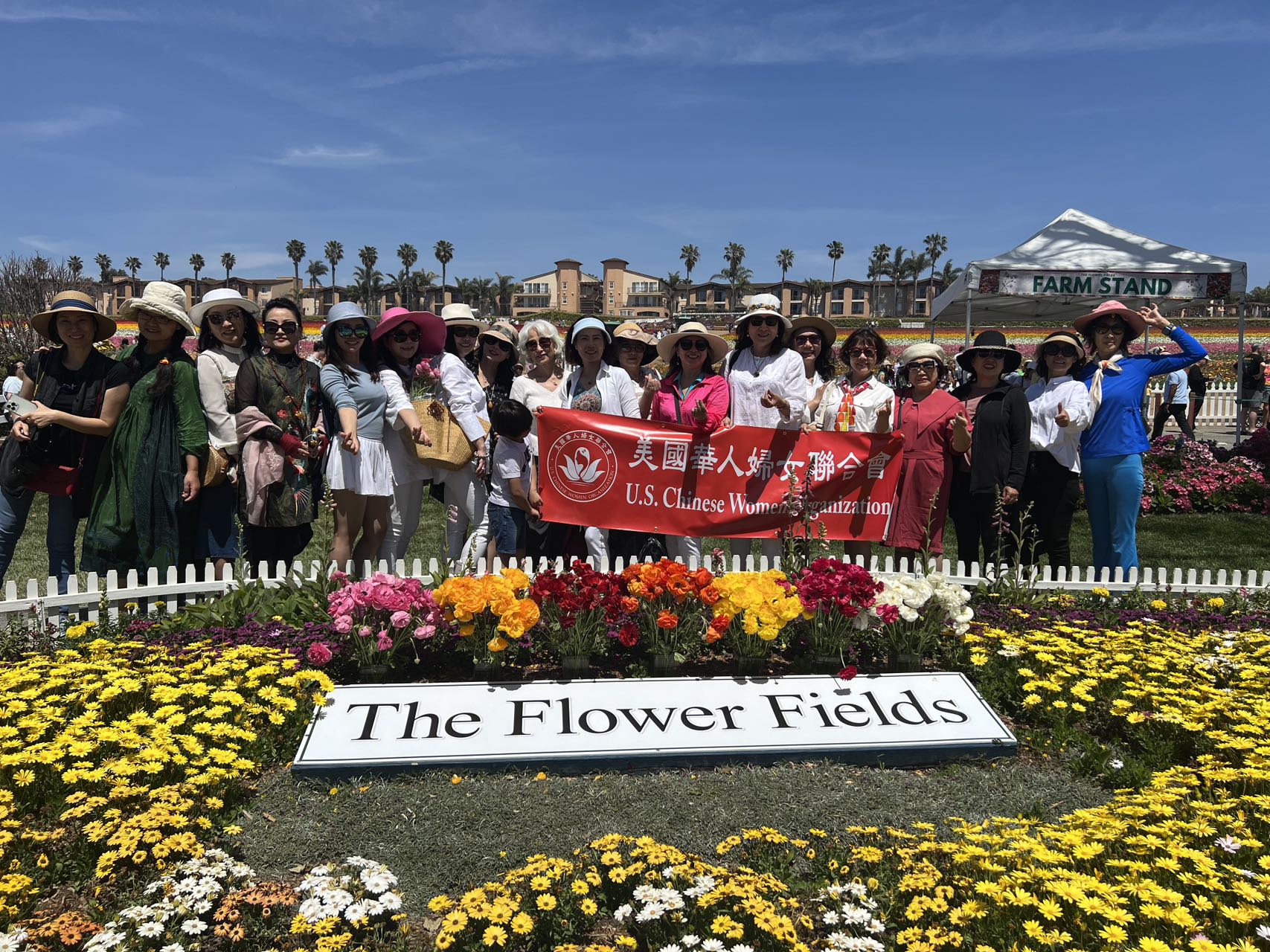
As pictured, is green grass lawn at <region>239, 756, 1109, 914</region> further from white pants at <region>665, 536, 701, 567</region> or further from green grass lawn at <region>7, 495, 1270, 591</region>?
green grass lawn at <region>7, 495, 1270, 591</region>

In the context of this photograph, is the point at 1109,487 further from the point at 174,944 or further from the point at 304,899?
the point at 174,944

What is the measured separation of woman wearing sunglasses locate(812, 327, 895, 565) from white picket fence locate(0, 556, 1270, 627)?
1080mm

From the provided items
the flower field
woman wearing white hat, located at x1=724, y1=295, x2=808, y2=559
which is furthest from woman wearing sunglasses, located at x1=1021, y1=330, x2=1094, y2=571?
woman wearing white hat, located at x1=724, y1=295, x2=808, y2=559

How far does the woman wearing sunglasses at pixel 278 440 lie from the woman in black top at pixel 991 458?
15.1ft

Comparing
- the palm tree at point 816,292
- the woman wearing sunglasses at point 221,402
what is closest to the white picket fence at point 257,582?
the woman wearing sunglasses at point 221,402

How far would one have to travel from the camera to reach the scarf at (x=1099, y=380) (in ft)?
20.9

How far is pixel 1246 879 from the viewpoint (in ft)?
8.87

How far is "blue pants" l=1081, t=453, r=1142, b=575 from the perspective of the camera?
6.42m

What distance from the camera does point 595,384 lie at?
21.4 feet

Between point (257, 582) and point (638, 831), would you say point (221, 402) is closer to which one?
A: point (257, 582)

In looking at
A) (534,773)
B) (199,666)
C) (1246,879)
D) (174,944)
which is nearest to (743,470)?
(534,773)

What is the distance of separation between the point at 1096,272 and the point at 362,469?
9.89m

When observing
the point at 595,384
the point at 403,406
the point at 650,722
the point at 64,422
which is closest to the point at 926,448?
the point at 595,384

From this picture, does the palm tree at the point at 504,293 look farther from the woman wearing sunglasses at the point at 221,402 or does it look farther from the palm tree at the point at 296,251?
the woman wearing sunglasses at the point at 221,402
